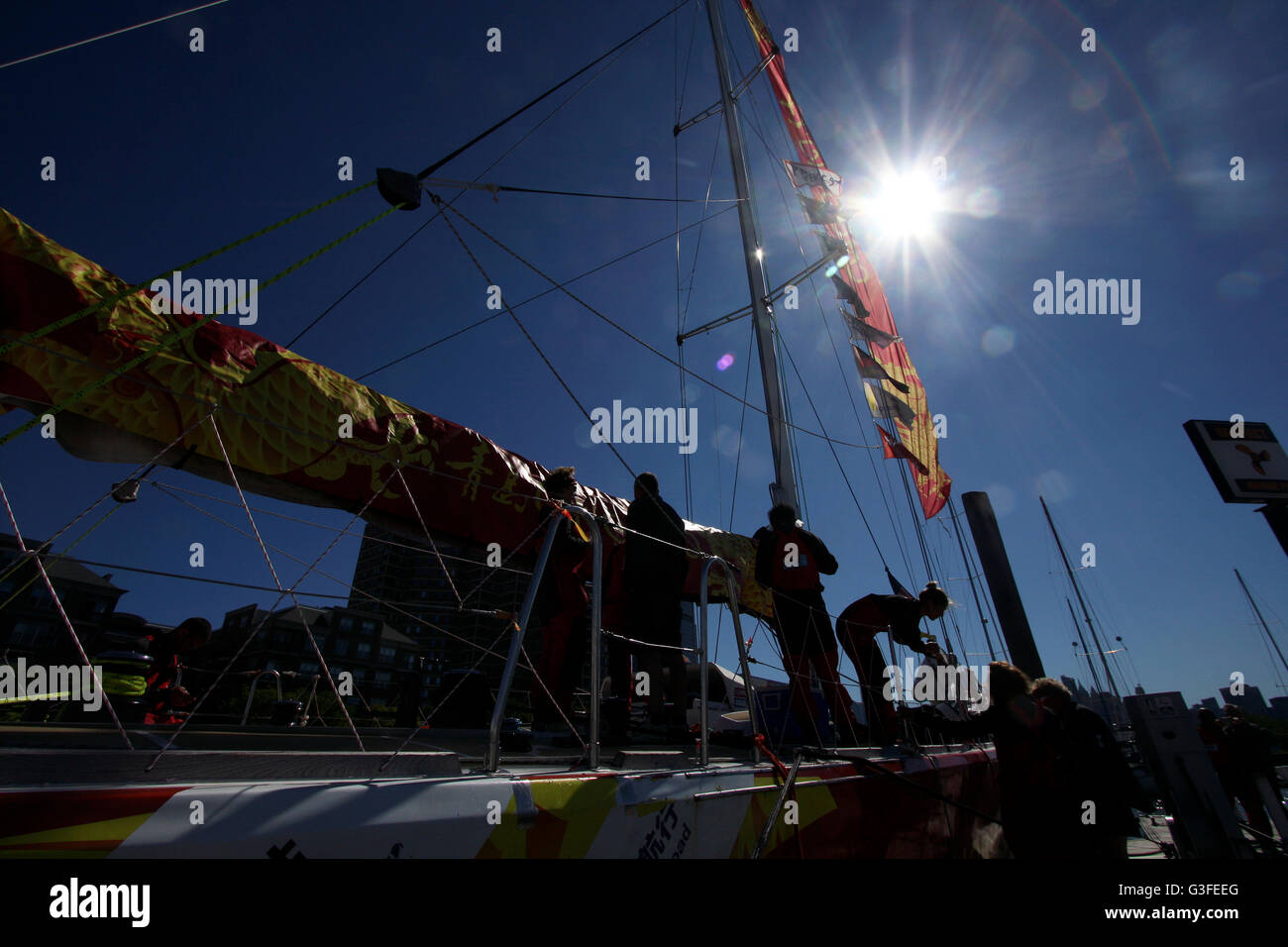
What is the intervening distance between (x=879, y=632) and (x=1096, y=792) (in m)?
1.63

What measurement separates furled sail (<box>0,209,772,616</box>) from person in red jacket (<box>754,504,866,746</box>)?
120cm

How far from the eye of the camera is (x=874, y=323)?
996cm

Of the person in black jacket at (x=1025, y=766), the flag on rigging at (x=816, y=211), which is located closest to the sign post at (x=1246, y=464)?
the person in black jacket at (x=1025, y=766)

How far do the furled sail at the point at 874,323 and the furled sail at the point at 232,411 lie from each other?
6672mm

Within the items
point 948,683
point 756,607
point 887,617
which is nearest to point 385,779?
point 887,617

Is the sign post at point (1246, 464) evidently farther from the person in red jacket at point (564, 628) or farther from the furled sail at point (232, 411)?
the person in red jacket at point (564, 628)


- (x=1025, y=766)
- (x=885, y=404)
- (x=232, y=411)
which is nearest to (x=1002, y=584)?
(x=885, y=404)

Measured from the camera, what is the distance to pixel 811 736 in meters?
3.70

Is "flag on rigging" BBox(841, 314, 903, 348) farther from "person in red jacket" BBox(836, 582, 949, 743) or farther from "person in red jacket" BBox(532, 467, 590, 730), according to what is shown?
"person in red jacket" BBox(532, 467, 590, 730)

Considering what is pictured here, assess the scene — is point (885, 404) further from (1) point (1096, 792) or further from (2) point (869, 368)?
(1) point (1096, 792)

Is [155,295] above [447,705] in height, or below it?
above
